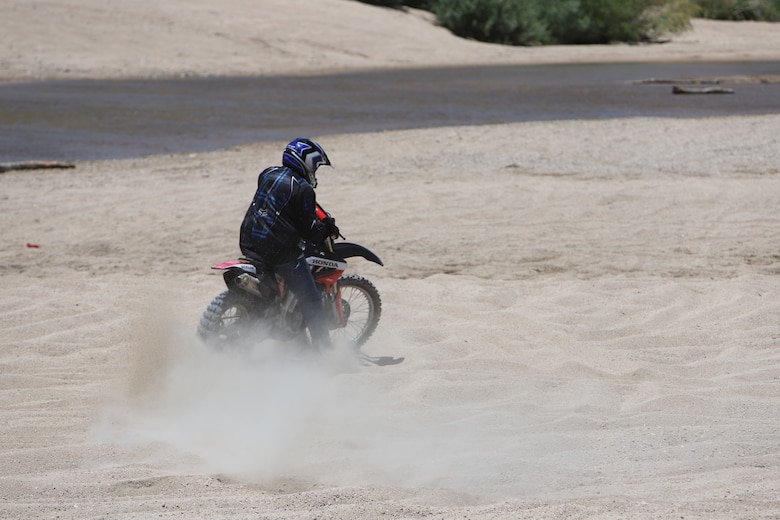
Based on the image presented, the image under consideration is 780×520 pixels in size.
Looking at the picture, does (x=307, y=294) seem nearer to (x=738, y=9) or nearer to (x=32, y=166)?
(x=32, y=166)

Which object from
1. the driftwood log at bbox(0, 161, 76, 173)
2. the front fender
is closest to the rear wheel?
the front fender

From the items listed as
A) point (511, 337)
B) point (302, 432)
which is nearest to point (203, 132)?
point (511, 337)

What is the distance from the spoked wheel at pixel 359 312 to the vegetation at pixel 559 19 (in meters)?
44.7

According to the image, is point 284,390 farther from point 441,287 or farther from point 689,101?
point 689,101

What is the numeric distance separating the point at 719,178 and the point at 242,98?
17047mm

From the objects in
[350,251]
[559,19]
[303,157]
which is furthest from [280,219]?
[559,19]

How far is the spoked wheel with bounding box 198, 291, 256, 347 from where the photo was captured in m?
6.76

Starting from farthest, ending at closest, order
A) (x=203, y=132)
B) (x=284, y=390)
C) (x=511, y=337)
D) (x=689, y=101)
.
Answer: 1. (x=689, y=101)
2. (x=203, y=132)
3. (x=511, y=337)
4. (x=284, y=390)

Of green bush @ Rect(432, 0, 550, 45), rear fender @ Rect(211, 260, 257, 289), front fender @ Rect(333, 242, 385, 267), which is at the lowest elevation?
rear fender @ Rect(211, 260, 257, 289)

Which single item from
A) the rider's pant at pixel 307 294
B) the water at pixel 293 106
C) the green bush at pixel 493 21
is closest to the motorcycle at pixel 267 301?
the rider's pant at pixel 307 294

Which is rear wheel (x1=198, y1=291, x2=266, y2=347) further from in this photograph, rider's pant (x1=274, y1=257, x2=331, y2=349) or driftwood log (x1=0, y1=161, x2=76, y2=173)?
driftwood log (x1=0, y1=161, x2=76, y2=173)

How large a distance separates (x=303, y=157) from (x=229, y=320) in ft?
4.08

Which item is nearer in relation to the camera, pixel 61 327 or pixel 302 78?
pixel 61 327

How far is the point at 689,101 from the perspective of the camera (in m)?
25.3
